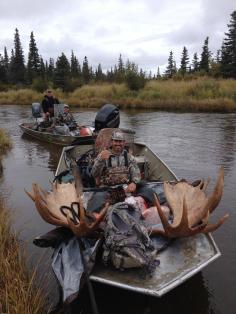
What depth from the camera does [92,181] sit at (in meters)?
7.02

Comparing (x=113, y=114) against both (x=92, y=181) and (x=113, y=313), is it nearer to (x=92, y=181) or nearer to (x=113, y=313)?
(x=92, y=181)

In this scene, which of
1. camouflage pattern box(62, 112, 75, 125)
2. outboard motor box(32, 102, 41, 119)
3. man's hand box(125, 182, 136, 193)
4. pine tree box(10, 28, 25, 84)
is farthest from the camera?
pine tree box(10, 28, 25, 84)

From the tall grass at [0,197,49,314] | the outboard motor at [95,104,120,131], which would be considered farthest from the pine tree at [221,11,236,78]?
the tall grass at [0,197,49,314]

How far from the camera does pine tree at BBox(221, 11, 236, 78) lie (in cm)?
3809

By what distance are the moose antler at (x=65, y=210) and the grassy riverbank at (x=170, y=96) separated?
21.2 meters

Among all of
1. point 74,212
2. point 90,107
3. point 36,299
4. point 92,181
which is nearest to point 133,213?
point 74,212

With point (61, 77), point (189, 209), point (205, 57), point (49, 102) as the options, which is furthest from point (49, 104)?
point (205, 57)

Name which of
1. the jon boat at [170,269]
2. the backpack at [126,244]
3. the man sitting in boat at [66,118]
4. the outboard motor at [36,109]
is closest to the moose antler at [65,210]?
the backpack at [126,244]

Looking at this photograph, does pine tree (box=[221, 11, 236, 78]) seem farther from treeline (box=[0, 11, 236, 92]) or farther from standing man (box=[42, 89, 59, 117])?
standing man (box=[42, 89, 59, 117])

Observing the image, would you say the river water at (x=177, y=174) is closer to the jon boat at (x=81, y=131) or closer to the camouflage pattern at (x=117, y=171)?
the jon boat at (x=81, y=131)

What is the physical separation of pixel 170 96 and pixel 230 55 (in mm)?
13101

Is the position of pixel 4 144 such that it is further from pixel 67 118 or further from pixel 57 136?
pixel 67 118

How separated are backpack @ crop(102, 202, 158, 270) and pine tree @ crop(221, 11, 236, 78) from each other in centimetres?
3606

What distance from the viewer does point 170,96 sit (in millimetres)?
29672
